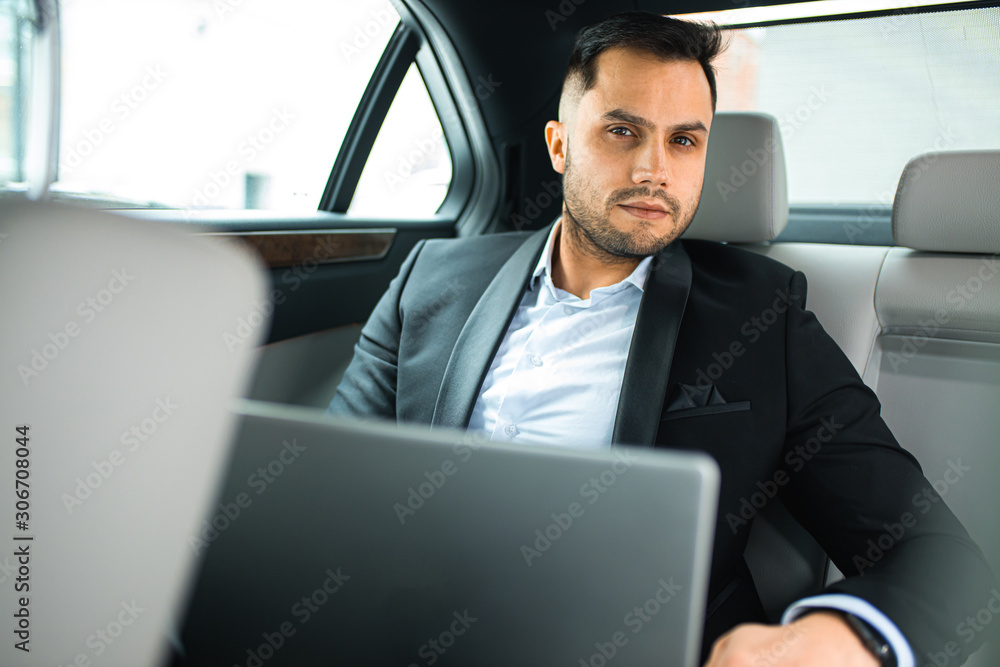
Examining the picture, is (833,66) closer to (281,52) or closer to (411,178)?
(411,178)

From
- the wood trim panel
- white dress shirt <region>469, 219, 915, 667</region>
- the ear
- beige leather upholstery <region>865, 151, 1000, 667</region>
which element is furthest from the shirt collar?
the wood trim panel

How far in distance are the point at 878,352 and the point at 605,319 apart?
0.56 metres

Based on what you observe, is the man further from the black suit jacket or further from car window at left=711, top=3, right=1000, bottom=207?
car window at left=711, top=3, right=1000, bottom=207

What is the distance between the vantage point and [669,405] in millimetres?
1093

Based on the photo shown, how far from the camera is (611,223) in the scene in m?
1.29

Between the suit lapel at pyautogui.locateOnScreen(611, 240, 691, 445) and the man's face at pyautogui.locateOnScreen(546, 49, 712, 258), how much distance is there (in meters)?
0.08

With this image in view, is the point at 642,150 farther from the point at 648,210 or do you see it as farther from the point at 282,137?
the point at 282,137

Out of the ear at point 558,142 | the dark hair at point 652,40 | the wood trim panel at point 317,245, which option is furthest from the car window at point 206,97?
the dark hair at point 652,40

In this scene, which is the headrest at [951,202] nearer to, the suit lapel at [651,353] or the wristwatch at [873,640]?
the suit lapel at [651,353]

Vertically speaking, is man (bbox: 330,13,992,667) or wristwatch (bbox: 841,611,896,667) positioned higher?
man (bbox: 330,13,992,667)

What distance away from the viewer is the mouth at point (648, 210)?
49.6 inches

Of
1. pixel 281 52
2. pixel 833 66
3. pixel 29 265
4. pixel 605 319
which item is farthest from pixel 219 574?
pixel 833 66

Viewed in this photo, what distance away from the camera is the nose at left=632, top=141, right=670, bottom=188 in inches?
49.2

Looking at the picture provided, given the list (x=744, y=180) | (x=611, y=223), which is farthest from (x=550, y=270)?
(x=744, y=180)
